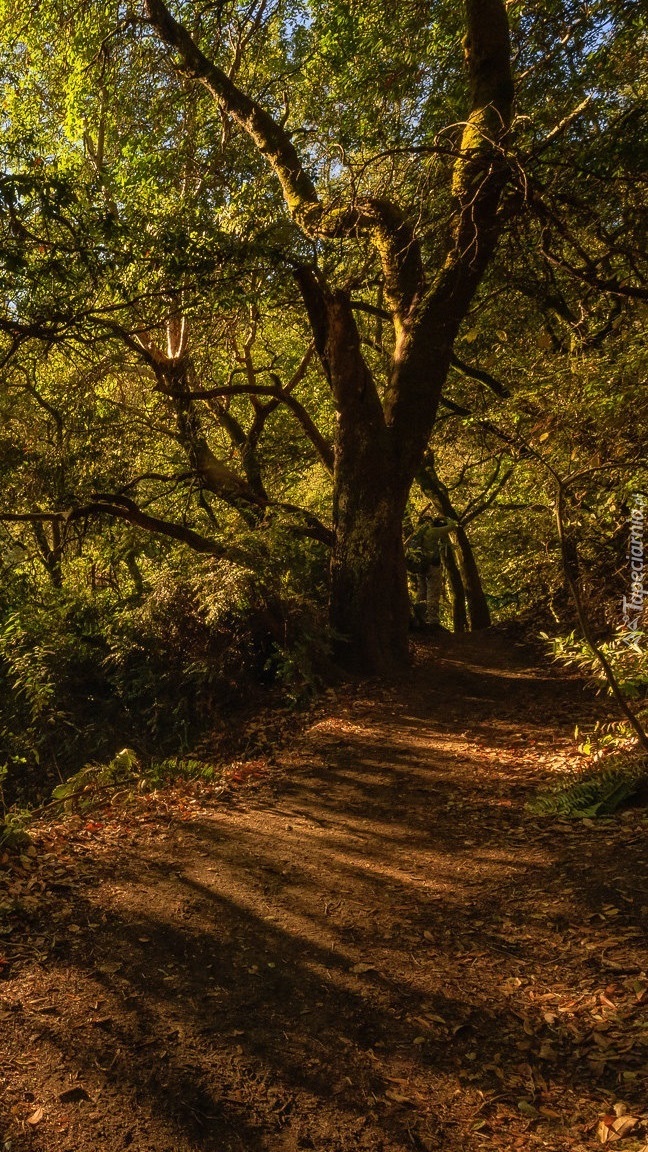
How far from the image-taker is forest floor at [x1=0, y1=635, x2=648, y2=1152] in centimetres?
288

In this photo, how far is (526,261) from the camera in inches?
325

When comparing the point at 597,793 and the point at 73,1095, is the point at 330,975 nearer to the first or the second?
the point at 73,1095

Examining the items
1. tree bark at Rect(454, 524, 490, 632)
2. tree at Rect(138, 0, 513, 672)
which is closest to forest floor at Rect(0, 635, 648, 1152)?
tree at Rect(138, 0, 513, 672)

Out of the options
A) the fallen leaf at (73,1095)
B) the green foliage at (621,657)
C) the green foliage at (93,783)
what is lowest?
the fallen leaf at (73,1095)

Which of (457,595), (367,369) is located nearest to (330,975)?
(367,369)

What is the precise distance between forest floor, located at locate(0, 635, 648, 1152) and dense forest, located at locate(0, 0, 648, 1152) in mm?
Answer: 602

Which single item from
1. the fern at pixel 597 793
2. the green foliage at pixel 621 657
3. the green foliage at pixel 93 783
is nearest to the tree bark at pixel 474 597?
the green foliage at pixel 93 783

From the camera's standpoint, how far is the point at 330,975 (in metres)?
3.81

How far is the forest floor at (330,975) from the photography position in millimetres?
2877

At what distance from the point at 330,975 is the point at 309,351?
9.94 metres

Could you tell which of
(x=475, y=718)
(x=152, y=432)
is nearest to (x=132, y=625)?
(x=152, y=432)

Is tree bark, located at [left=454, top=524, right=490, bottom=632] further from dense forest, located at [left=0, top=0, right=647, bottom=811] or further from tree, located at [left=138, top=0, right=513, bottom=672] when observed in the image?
tree, located at [left=138, top=0, right=513, bottom=672]

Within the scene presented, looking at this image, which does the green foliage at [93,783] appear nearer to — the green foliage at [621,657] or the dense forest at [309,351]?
the dense forest at [309,351]

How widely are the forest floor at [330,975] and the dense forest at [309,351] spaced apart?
0.60m
